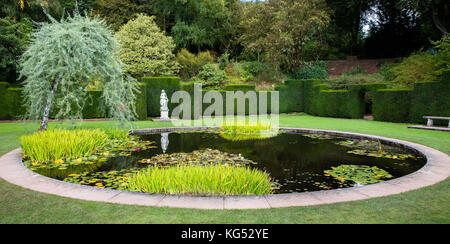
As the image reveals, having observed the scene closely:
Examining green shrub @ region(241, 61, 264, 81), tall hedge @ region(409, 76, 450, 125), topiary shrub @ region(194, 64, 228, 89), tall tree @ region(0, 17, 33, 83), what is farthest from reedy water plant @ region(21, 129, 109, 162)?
green shrub @ region(241, 61, 264, 81)

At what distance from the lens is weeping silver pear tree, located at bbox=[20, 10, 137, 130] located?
269 inches

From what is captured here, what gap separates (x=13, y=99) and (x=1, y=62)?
3.55 m

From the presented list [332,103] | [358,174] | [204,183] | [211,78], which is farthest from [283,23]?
[204,183]

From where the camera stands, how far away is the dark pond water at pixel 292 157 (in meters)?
4.74

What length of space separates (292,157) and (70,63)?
5656 millimetres

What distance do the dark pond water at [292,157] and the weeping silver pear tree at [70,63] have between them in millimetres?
1958

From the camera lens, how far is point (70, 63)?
6.93m

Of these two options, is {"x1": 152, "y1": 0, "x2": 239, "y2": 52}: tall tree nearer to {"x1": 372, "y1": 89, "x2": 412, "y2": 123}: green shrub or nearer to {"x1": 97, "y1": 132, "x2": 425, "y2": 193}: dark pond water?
{"x1": 372, "y1": 89, "x2": 412, "y2": 123}: green shrub

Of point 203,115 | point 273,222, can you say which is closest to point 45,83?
point 273,222

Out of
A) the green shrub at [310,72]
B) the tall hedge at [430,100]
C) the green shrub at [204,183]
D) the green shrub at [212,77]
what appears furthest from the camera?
the green shrub at [310,72]

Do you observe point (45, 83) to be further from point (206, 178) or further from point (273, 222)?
point (273, 222)

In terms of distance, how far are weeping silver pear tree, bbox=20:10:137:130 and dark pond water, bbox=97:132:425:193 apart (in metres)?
1.96

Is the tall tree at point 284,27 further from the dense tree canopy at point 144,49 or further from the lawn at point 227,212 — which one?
the lawn at point 227,212

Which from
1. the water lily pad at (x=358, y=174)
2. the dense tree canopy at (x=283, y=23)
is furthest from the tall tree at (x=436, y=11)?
the water lily pad at (x=358, y=174)
